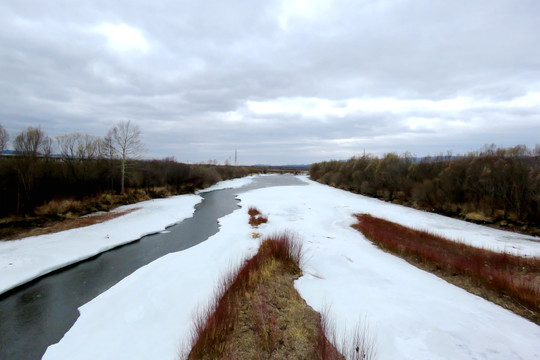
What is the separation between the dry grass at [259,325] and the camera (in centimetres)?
377

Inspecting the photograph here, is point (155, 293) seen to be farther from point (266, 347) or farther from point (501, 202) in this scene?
point (501, 202)

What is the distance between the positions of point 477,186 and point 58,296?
2462 cm

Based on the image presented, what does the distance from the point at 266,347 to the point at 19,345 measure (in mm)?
5716

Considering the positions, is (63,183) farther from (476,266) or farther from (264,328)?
(476,266)

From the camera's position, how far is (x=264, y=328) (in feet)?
13.8

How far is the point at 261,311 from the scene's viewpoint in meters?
4.82

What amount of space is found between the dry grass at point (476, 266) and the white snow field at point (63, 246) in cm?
1347

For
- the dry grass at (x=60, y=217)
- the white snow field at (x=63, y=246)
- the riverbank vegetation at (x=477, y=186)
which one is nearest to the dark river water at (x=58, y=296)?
the white snow field at (x=63, y=246)

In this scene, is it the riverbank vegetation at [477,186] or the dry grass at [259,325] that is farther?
the riverbank vegetation at [477,186]

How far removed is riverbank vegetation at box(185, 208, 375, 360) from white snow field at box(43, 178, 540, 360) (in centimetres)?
44

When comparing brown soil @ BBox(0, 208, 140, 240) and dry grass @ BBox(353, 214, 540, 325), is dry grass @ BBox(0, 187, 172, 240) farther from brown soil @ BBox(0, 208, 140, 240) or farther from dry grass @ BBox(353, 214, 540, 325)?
dry grass @ BBox(353, 214, 540, 325)

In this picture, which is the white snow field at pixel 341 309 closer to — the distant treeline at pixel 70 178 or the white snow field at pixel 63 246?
the white snow field at pixel 63 246

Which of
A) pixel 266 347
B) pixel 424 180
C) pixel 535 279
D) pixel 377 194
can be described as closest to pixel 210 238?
pixel 266 347

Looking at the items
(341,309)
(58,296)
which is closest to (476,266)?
(341,309)
